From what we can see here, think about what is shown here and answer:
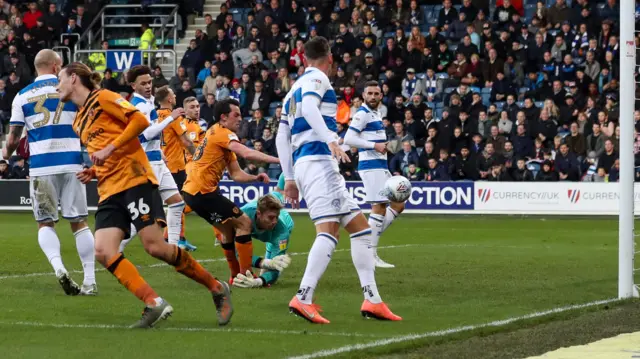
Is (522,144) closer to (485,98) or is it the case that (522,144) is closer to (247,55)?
(485,98)

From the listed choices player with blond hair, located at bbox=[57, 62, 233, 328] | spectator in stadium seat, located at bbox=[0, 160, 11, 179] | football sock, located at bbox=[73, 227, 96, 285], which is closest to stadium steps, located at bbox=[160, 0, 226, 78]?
spectator in stadium seat, located at bbox=[0, 160, 11, 179]

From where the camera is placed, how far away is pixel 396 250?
1647cm

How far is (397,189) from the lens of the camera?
13922 mm

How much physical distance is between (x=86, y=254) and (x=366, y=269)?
10.7 ft

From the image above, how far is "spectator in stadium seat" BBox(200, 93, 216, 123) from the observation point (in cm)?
2998

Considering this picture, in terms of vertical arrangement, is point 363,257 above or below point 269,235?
above

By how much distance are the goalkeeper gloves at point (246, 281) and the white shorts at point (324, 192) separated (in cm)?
257

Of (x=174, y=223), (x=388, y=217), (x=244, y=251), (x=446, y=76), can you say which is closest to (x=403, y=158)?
(x=446, y=76)

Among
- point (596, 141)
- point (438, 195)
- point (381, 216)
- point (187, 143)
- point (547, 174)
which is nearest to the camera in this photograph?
point (381, 216)

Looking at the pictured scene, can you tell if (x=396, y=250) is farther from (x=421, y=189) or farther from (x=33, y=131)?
(x=421, y=189)

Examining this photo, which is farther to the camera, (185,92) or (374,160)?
(185,92)

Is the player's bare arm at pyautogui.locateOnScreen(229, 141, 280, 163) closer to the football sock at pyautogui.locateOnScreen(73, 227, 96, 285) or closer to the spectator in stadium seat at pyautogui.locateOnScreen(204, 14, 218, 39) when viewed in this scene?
the football sock at pyautogui.locateOnScreen(73, 227, 96, 285)

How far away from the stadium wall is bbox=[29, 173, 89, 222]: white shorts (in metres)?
15.3

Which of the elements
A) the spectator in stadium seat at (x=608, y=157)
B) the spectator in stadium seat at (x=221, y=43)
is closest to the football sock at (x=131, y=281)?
the spectator in stadium seat at (x=608, y=157)
